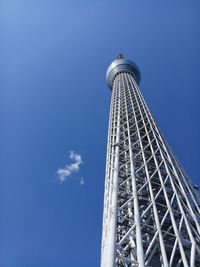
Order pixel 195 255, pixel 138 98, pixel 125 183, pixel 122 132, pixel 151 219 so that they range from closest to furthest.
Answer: pixel 195 255 < pixel 151 219 < pixel 125 183 < pixel 122 132 < pixel 138 98

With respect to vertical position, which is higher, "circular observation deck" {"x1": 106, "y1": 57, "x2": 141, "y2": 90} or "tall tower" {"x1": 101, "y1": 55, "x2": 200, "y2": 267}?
"circular observation deck" {"x1": 106, "y1": 57, "x2": 141, "y2": 90}

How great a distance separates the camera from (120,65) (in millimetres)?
55688

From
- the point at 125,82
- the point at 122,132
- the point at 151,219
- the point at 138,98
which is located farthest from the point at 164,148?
the point at 125,82

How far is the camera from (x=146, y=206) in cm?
1850

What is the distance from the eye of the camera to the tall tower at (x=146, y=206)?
1280cm

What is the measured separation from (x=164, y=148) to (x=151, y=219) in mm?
8243

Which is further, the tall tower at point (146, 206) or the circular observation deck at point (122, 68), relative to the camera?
the circular observation deck at point (122, 68)

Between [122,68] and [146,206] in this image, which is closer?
[146,206]

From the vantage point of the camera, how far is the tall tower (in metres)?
12.8

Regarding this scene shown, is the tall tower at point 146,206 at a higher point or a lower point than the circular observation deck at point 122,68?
lower

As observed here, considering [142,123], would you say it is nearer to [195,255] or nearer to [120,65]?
[195,255]

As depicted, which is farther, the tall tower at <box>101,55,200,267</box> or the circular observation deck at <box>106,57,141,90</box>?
the circular observation deck at <box>106,57,141,90</box>

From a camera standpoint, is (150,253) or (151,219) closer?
(150,253)

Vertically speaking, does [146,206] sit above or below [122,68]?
below
